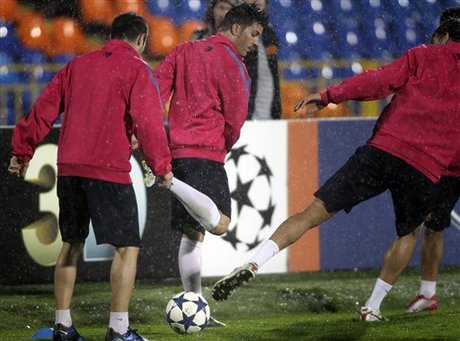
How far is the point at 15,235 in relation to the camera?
6.94m

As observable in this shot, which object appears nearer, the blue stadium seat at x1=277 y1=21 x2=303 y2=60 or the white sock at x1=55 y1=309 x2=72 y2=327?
the white sock at x1=55 y1=309 x2=72 y2=327

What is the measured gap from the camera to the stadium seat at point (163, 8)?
37.5 ft

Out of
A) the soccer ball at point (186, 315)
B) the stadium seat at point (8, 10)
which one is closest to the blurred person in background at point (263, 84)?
the stadium seat at point (8, 10)

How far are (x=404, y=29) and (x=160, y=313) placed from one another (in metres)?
5.97

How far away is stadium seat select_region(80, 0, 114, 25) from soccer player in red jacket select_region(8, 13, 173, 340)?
647cm

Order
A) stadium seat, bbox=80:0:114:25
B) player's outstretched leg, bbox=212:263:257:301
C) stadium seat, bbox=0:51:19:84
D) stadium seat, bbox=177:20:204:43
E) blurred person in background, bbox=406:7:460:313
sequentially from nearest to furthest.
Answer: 1. player's outstretched leg, bbox=212:263:257:301
2. blurred person in background, bbox=406:7:460:313
3. stadium seat, bbox=0:51:19:84
4. stadium seat, bbox=80:0:114:25
5. stadium seat, bbox=177:20:204:43

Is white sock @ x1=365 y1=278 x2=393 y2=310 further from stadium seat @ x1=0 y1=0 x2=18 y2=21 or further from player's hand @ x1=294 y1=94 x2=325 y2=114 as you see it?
stadium seat @ x1=0 y1=0 x2=18 y2=21

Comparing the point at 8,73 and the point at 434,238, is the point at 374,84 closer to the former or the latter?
the point at 434,238

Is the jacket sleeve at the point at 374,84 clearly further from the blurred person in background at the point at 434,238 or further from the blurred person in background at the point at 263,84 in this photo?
the blurred person in background at the point at 263,84

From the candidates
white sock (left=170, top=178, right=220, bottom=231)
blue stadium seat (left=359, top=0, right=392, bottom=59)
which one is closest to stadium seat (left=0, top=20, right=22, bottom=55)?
blue stadium seat (left=359, top=0, right=392, bottom=59)

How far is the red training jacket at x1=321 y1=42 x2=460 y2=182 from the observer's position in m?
5.31

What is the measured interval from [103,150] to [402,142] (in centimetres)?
152

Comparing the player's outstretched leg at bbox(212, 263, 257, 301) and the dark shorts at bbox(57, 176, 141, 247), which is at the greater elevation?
the dark shorts at bbox(57, 176, 141, 247)

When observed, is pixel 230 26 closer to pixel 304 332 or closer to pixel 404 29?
pixel 304 332
